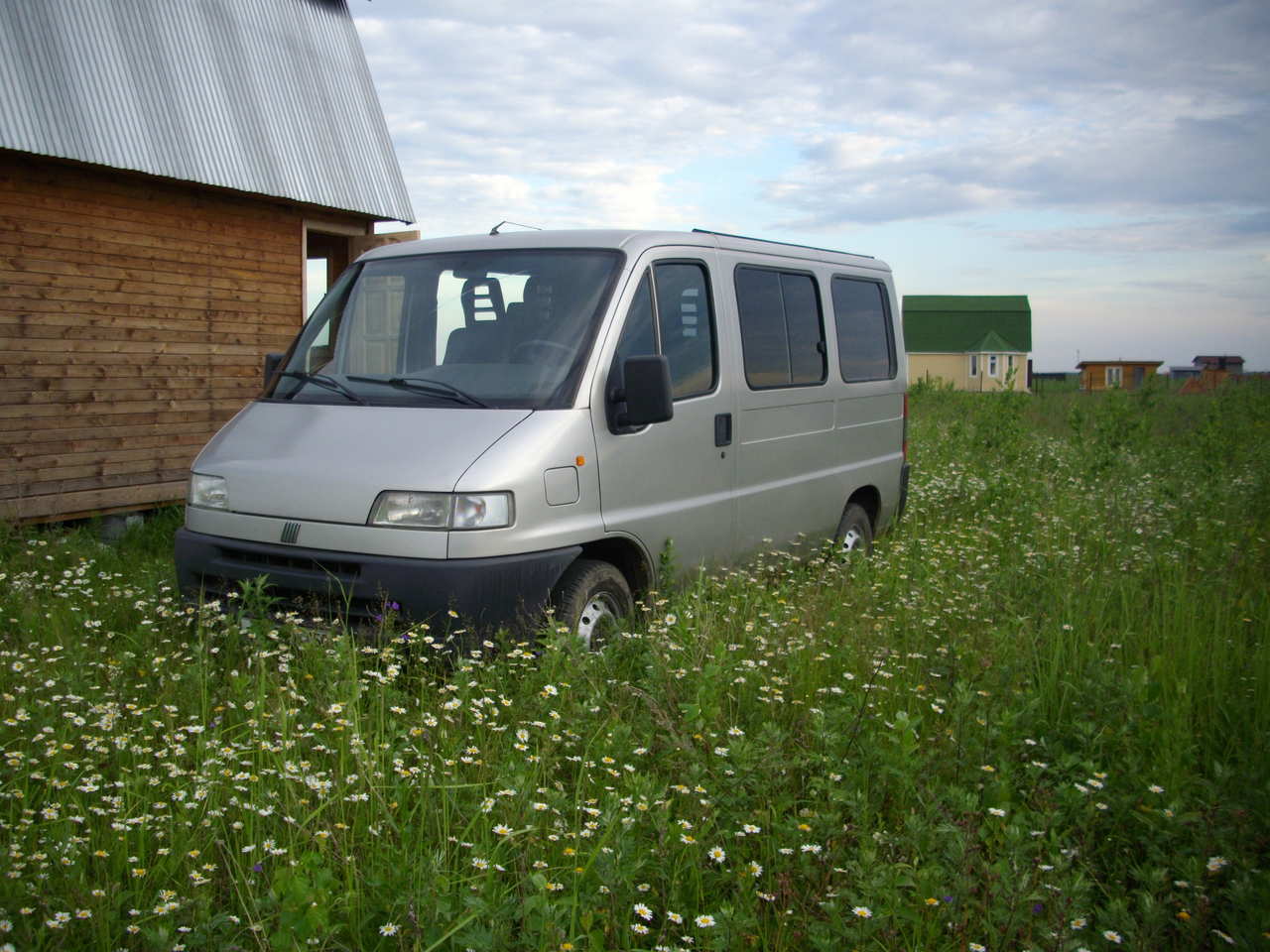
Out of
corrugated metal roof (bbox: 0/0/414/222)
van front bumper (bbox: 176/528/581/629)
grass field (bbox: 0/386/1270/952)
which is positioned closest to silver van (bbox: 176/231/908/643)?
van front bumper (bbox: 176/528/581/629)

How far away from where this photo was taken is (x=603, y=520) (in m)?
4.96

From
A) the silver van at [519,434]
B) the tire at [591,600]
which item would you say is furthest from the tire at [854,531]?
the tire at [591,600]

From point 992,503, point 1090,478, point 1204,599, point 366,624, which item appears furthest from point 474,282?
point 1090,478

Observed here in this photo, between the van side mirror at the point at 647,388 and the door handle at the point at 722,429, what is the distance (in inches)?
39.6

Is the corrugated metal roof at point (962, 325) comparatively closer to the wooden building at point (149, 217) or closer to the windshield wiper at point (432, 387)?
the wooden building at point (149, 217)

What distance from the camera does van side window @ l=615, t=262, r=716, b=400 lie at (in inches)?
208

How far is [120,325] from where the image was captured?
10.1 meters

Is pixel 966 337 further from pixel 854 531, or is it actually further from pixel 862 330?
pixel 854 531

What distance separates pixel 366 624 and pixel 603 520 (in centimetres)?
120

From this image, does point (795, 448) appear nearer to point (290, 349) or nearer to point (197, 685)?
point (290, 349)

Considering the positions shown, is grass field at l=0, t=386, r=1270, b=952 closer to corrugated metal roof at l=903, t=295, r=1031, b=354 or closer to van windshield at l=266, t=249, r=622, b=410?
van windshield at l=266, t=249, r=622, b=410

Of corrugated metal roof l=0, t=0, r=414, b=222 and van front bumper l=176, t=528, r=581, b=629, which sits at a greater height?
corrugated metal roof l=0, t=0, r=414, b=222

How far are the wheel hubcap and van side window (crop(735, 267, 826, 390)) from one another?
71.9 inches

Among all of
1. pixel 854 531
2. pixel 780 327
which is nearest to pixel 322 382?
pixel 780 327
